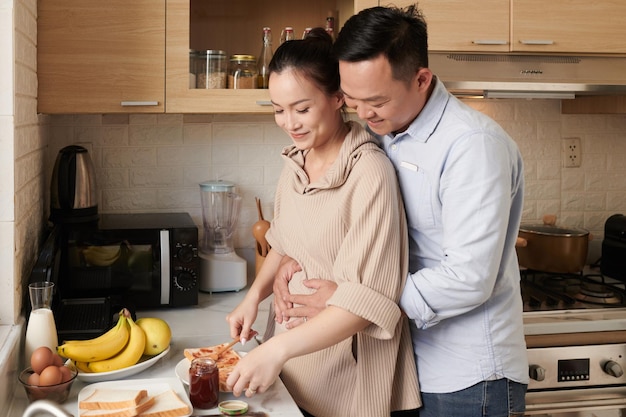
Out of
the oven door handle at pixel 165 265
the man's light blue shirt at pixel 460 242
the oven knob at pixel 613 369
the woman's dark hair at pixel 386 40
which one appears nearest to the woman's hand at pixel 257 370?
the man's light blue shirt at pixel 460 242

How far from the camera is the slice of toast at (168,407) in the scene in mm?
1553

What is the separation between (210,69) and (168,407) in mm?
1268

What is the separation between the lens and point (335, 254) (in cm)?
171

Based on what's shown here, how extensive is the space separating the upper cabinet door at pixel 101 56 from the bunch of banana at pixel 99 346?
0.83 meters

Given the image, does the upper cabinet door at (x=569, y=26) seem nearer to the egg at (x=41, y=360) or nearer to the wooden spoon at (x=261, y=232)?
the wooden spoon at (x=261, y=232)

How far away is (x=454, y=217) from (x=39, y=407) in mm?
871

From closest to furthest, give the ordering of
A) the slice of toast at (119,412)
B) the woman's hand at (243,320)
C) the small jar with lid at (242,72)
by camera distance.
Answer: the slice of toast at (119,412) → the woman's hand at (243,320) → the small jar with lid at (242,72)

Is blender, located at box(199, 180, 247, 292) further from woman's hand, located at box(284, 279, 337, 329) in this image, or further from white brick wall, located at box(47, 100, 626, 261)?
woman's hand, located at box(284, 279, 337, 329)

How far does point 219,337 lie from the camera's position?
214 centimetres

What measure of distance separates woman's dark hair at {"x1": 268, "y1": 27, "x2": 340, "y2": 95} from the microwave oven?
863 mm

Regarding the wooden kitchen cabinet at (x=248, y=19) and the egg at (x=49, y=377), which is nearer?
→ the egg at (x=49, y=377)

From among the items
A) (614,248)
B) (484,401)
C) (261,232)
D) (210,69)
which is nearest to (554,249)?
(614,248)

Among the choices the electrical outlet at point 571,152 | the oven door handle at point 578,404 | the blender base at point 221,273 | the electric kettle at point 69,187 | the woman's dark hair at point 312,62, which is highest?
the woman's dark hair at point 312,62

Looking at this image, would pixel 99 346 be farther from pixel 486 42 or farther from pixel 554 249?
pixel 554 249
